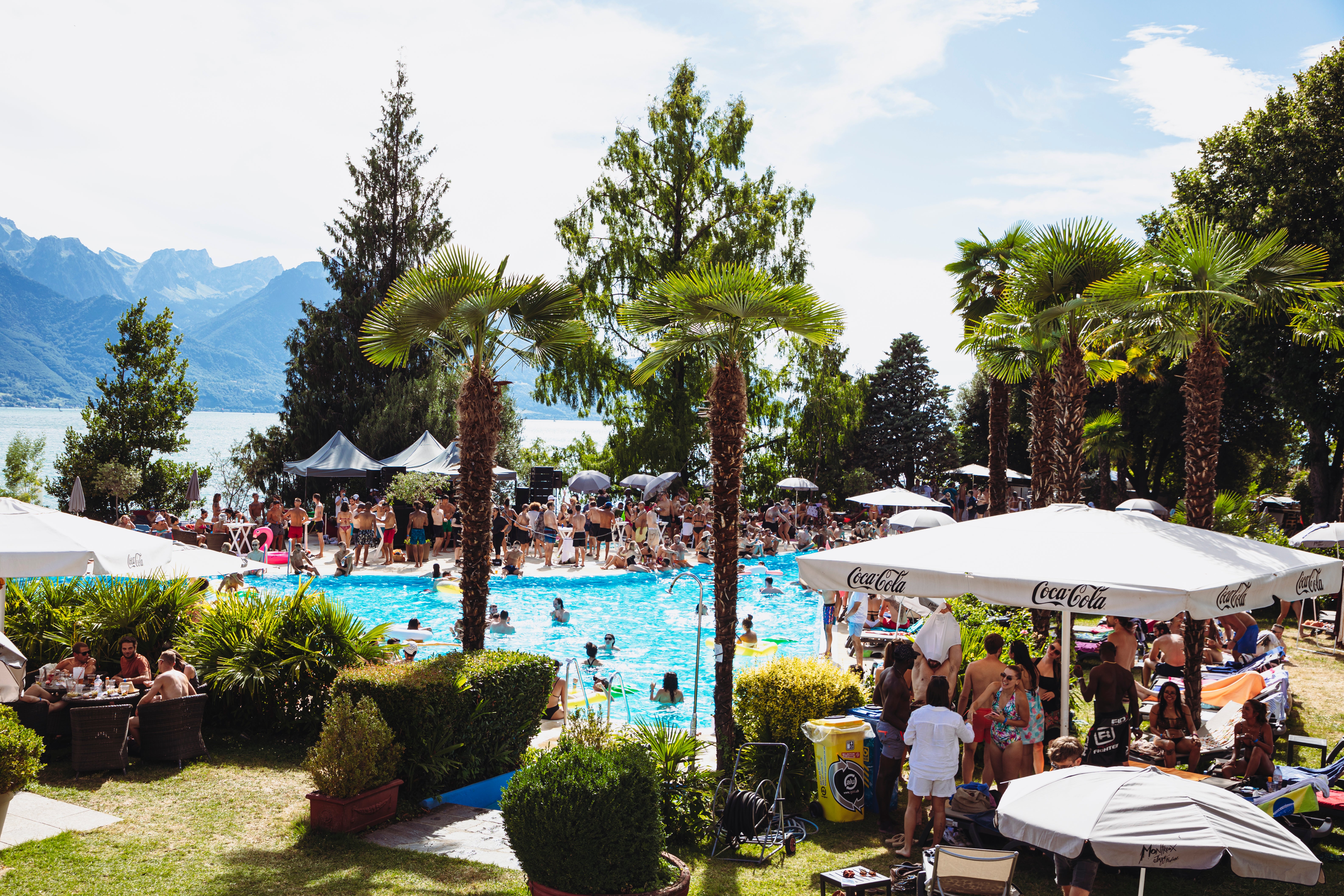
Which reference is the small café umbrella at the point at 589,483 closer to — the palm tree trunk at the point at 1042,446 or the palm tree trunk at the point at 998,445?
the palm tree trunk at the point at 998,445

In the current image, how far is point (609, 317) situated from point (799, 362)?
758 cm

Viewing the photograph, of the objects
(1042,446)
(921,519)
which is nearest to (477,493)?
(1042,446)

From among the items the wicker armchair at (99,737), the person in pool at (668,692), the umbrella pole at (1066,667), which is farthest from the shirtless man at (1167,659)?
the wicker armchair at (99,737)

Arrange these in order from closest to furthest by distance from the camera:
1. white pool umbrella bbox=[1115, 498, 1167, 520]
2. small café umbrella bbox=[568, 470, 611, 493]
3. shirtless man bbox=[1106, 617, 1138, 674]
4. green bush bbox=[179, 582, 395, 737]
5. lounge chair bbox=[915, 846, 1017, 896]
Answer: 1. lounge chair bbox=[915, 846, 1017, 896]
2. shirtless man bbox=[1106, 617, 1138, 674]
3. green bush bbox=[179, 582, 395, 737]
4. white pool umbrella bbox=[1115, 498, 1167, 520]
5. small café umbrella bbox=[568, 470, 611, 493]

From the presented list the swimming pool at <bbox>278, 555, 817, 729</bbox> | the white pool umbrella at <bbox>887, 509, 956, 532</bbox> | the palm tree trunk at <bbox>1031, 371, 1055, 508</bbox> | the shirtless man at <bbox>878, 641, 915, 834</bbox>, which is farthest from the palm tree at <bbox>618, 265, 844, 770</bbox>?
the white pool umbrella at <bbox>887, 509, 956, 532</bbox>

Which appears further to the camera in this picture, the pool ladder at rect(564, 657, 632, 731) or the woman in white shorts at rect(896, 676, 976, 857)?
the pool ladder at rect(564, 657, 632, 731)

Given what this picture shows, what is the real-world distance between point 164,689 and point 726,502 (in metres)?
6.08

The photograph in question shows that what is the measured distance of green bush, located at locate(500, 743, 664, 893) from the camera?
552cm

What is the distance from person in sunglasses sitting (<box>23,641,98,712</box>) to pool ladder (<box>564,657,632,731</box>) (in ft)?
17.4

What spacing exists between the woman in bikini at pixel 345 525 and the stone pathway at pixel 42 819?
16.6m

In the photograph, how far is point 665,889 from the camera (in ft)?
18.7

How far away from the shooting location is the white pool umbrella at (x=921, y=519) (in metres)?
18.3

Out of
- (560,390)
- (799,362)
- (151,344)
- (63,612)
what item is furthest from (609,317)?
(63,612)

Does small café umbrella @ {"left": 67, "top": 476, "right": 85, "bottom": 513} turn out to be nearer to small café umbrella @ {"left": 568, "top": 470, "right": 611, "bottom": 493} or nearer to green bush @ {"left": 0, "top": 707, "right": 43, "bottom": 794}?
small café umbrella @ {"left": 568, "top": 470, "right": 611, "bottom": 493}
